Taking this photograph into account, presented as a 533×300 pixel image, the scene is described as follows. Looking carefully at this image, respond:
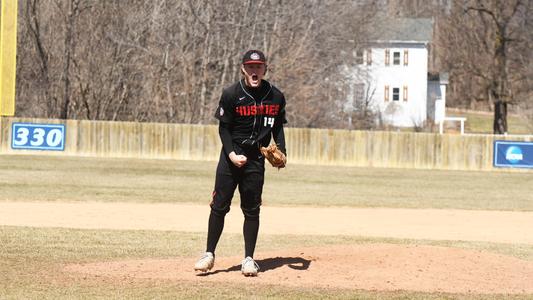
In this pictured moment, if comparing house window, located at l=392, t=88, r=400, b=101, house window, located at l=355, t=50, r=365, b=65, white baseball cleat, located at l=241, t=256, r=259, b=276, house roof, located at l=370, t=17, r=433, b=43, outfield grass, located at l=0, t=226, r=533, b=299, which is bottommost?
outfield grass, located at l=0, t=226, r=533, b=299

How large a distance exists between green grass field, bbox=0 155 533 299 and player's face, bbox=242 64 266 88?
1.91 m

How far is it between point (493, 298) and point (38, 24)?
128 ft

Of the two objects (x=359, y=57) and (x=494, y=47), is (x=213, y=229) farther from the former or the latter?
(x=494, y=47)

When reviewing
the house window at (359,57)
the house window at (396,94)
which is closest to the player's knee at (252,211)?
the house window at (359,57)

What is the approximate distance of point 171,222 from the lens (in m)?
17.0

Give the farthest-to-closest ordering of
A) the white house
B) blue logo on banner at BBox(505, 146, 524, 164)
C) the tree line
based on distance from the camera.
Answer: the white house → the tree line → blue logo on banner at BBox(505, 146, 524, 164)

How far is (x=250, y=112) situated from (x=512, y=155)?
28739 millimetres

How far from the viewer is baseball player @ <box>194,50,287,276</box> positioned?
9.42 meters

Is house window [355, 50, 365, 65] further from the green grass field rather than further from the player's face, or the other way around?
the player's face

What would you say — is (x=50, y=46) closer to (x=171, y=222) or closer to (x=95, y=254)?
(x=171, y=222)

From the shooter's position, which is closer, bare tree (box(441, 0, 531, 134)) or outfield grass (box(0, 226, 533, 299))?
outfield grass (box(0, 226, 533, 299))

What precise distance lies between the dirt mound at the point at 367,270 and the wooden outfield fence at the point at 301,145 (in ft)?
86.0

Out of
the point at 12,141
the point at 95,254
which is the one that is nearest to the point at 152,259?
the point at 95,254

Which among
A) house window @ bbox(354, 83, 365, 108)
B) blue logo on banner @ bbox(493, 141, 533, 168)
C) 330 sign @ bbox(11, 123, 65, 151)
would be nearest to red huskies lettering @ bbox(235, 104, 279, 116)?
blue logo on banner @ bbox(493, 141, 533, 168)
